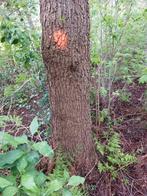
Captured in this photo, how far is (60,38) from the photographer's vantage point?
2467 millimetres

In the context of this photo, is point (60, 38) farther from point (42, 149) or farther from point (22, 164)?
point (22, 164)

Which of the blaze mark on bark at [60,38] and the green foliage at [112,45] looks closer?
the blaze mark on bark at [60,38]

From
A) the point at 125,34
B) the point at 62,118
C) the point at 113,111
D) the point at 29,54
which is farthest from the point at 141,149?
→ the point at 29,54

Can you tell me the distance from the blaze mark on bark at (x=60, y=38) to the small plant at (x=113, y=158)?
48.3 inches

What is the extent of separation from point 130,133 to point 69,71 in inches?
56.7

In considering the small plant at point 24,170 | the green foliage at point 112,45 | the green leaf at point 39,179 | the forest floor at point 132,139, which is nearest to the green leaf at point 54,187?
the small plant at point 24,170

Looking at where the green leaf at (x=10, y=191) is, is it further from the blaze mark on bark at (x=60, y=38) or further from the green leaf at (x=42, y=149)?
the blaze mark on bark at (x=60, y=38)

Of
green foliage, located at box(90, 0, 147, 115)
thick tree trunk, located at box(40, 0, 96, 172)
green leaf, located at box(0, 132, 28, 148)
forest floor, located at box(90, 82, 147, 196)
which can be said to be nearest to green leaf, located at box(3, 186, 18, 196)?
green leaf, located at box(0, 132, 28, 148)

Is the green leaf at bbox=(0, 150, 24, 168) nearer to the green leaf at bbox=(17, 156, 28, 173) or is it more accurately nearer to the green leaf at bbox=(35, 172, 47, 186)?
the green leaf at bbox=(17, 156, 28, 173)

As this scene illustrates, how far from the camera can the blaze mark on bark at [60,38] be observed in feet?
8.07

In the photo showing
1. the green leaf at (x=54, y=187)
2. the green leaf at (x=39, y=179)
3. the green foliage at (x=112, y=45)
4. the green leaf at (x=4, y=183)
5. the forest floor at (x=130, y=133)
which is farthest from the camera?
the green foliage at (x=112, y=45)

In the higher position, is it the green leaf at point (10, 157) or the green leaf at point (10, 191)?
the green leaf at point (10, 157)

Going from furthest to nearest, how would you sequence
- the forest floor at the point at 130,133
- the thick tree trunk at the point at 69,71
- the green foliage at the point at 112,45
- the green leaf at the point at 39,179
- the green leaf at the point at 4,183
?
the green foliage at the point at 112,45 < the forest floor at the point at 130,133 < the thick tree trunk at the point at 69,71 < the green leaf at the point at 39,179 < the green leaf at the point at 4,183

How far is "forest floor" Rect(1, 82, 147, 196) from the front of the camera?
3.11 metres
